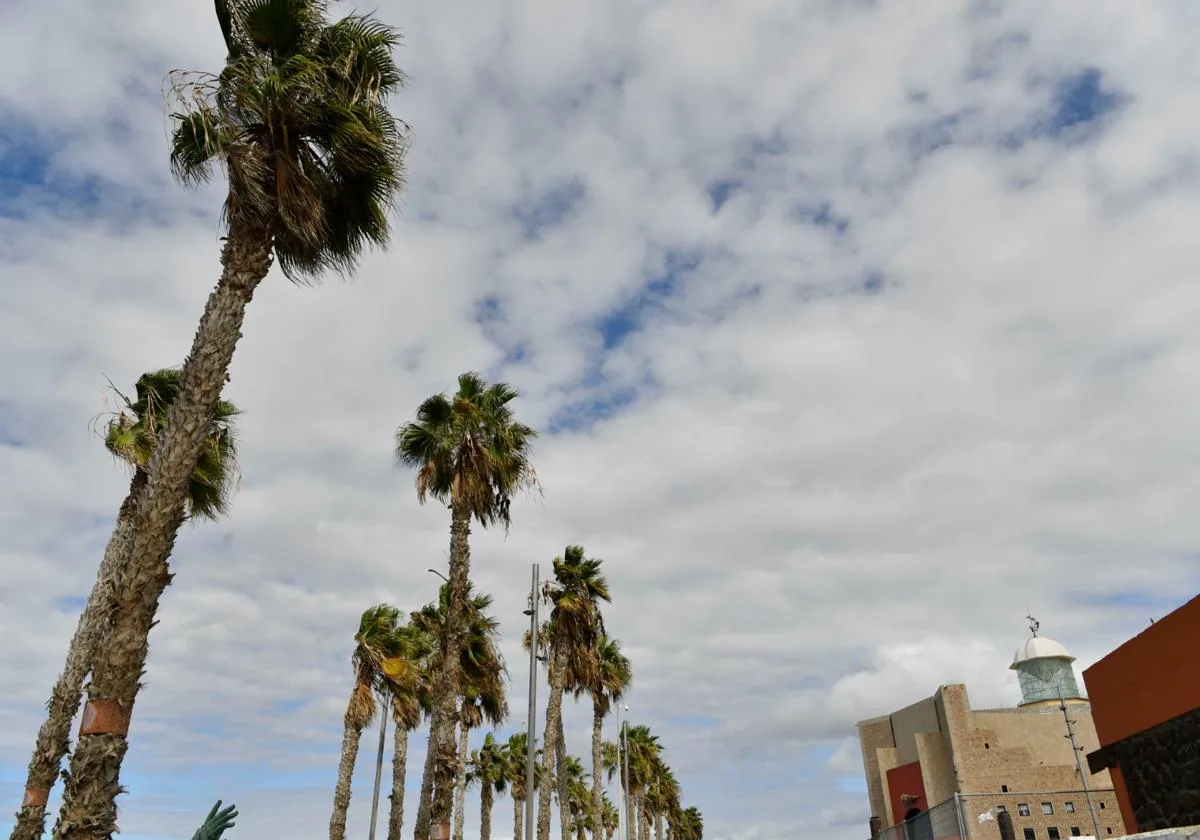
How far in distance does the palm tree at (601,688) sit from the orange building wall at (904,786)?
2553 cm

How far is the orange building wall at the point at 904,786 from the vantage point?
57.7m

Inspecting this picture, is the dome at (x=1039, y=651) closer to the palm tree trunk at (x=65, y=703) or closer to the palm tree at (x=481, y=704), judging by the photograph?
the palm tree at (x=481, y=704)

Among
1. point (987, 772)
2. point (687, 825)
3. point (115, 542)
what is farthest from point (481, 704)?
point (687, 825)

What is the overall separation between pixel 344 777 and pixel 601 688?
11.7m

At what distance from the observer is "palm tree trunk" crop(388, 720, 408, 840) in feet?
102

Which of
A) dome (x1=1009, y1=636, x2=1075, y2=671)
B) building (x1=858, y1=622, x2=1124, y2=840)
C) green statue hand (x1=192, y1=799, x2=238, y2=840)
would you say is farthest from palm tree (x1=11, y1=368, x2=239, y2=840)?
→ dome (x1=1009, y1=636, x2=1075, y2=671)

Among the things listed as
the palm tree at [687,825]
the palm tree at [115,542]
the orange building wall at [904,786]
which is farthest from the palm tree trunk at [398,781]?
the palm tree at [687,825]

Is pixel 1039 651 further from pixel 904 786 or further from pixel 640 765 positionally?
pixel 640 765

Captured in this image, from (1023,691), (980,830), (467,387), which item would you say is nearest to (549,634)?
(467,387)

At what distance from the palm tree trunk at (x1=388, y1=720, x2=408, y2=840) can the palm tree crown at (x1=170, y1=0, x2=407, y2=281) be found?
25483 mm

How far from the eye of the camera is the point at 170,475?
354 inches

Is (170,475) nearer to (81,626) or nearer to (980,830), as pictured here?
(81,626)

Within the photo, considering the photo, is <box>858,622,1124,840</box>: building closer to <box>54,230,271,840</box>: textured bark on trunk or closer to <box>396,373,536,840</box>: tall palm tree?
<box>396,373,536,840</box>: tall palm tree

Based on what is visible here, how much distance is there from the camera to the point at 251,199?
1041 centimetres
